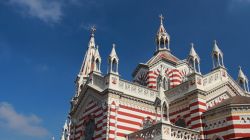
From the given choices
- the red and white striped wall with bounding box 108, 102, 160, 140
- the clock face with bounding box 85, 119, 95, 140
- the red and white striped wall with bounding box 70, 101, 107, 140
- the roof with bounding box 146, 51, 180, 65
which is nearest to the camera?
the red and white striped wall with bounding box 108, 102, 160, 140

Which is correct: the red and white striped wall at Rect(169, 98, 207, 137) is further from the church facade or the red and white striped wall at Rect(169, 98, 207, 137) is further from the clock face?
the clock face

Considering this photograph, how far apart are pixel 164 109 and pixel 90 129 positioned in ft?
26.8

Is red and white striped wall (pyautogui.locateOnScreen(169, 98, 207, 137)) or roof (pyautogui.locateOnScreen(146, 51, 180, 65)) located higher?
roof (pyautogui.locateOnScreen(146, 51, 180, 65))

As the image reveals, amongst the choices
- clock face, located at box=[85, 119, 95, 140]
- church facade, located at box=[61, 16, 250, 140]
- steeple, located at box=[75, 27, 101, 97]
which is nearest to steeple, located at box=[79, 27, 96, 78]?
steeple, located at box=[75, 27, 101, 97]

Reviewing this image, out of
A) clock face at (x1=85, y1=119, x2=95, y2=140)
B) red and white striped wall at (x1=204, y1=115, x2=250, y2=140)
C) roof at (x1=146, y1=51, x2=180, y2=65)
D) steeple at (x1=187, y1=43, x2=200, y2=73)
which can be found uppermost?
roof at (x1=146, y1=51, x2=180, y2=65)

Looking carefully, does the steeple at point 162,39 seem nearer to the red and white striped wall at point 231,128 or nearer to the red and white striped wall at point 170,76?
the red and white striped wall at point 170,76

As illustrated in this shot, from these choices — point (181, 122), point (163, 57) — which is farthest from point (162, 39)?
point (181, 122)

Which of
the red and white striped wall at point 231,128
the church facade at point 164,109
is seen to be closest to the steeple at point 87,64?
the church facade at point 164,109

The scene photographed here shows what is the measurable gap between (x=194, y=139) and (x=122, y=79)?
A: 8.18m

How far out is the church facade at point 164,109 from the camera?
71.1 feet

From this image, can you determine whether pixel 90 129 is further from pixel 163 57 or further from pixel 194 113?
pixel 163 57

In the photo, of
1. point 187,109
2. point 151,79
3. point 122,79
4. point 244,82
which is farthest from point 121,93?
point 244,82

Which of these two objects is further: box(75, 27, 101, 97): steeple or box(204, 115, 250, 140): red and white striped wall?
box(75, 27, 101, 97): steeple

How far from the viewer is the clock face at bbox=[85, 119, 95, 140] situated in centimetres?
2772
